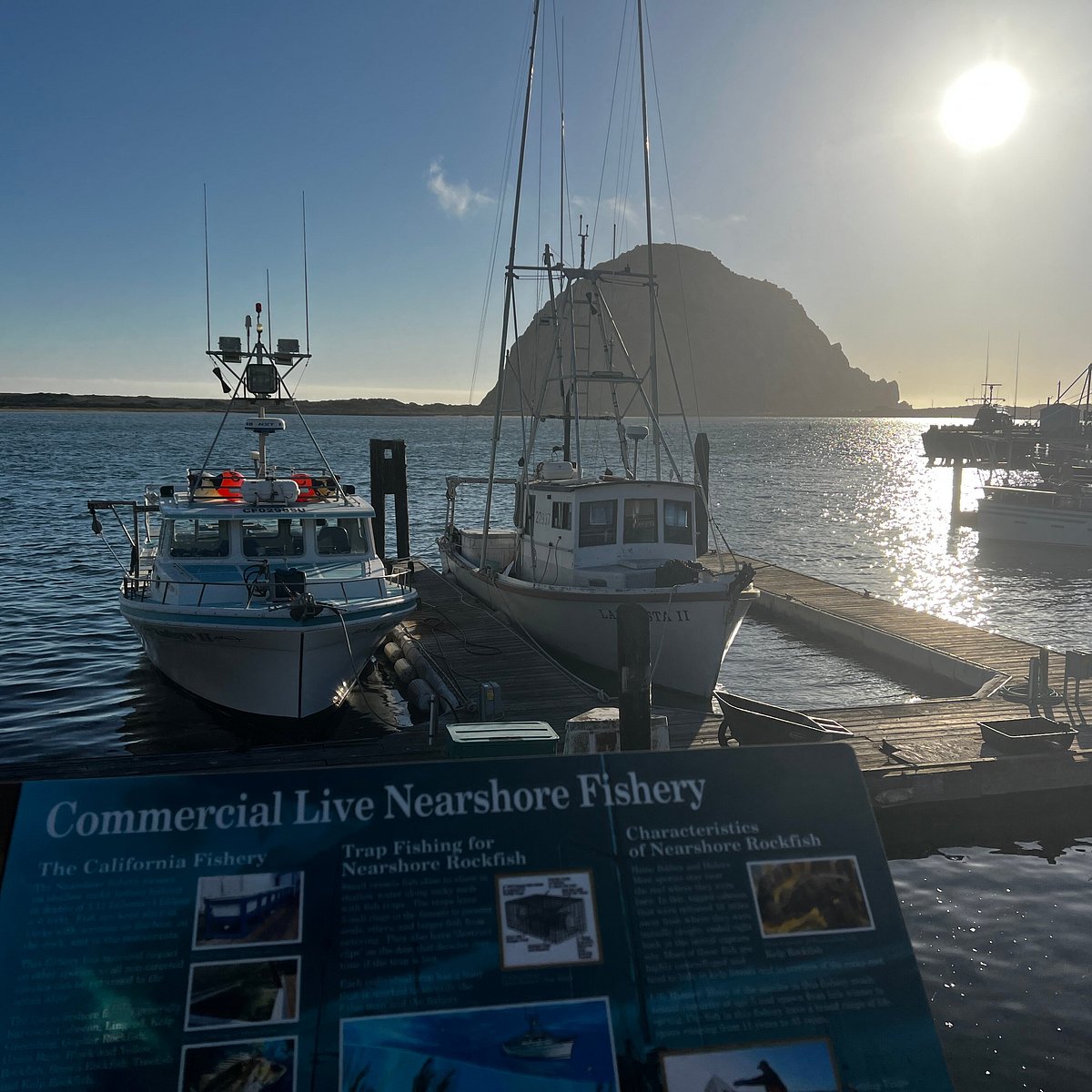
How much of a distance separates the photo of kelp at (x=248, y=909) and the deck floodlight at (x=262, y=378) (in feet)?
44.6

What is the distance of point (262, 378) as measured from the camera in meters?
16.1

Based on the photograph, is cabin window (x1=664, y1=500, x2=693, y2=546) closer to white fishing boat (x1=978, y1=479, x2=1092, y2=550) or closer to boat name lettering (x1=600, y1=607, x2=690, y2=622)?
boat name lettering (x1=600, y1=607, x2=690, y2=622)

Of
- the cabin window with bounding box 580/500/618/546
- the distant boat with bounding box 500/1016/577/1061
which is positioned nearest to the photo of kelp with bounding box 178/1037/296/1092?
the distant boat with bounding box 500/1016/577/1061

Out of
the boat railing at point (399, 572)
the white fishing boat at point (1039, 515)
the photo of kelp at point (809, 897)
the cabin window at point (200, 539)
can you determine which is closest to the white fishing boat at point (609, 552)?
the boat railing at point (399, 572)

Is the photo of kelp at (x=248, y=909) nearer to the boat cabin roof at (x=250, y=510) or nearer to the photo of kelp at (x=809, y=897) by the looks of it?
the photo of kelp at (x=809, y=897)

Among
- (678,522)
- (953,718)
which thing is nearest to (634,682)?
(953,718)

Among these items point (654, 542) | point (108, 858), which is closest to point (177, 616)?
point (654, 542)

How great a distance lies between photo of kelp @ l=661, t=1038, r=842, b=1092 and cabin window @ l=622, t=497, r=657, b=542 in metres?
13.7

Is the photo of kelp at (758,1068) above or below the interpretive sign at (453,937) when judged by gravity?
below

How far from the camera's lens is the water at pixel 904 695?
781 cm

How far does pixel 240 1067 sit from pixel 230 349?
46.6 feet

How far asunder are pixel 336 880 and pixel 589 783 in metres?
1.13

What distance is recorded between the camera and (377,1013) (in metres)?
3.44
